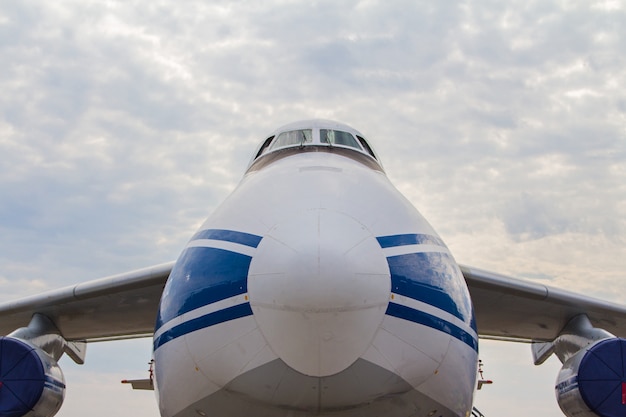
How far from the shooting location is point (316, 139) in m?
7.45

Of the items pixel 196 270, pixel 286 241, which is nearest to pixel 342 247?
pixel 286 241

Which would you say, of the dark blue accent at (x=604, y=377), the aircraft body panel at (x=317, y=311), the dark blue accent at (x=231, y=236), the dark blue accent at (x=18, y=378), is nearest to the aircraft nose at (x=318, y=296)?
the aircraft body panel at (x=317, y=311)

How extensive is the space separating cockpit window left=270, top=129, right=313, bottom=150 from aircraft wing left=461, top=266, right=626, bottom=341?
2789 millimetres

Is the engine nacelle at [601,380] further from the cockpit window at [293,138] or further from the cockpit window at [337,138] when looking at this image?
the cockpit window at [293,138]

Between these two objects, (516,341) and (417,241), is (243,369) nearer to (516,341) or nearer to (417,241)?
(417,241)

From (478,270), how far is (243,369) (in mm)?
5456

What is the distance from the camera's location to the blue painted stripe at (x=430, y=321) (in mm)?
4098

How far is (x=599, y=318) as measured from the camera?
32.1 ft

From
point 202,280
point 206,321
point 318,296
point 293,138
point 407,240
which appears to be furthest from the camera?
point 293,138

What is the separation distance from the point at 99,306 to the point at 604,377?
722 centimetres

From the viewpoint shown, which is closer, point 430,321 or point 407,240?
point 430,321

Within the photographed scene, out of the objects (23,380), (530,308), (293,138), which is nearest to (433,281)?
(293,138)

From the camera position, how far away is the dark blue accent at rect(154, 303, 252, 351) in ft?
13.4

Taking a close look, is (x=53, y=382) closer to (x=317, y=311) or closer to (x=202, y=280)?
(x=202, y=280)
